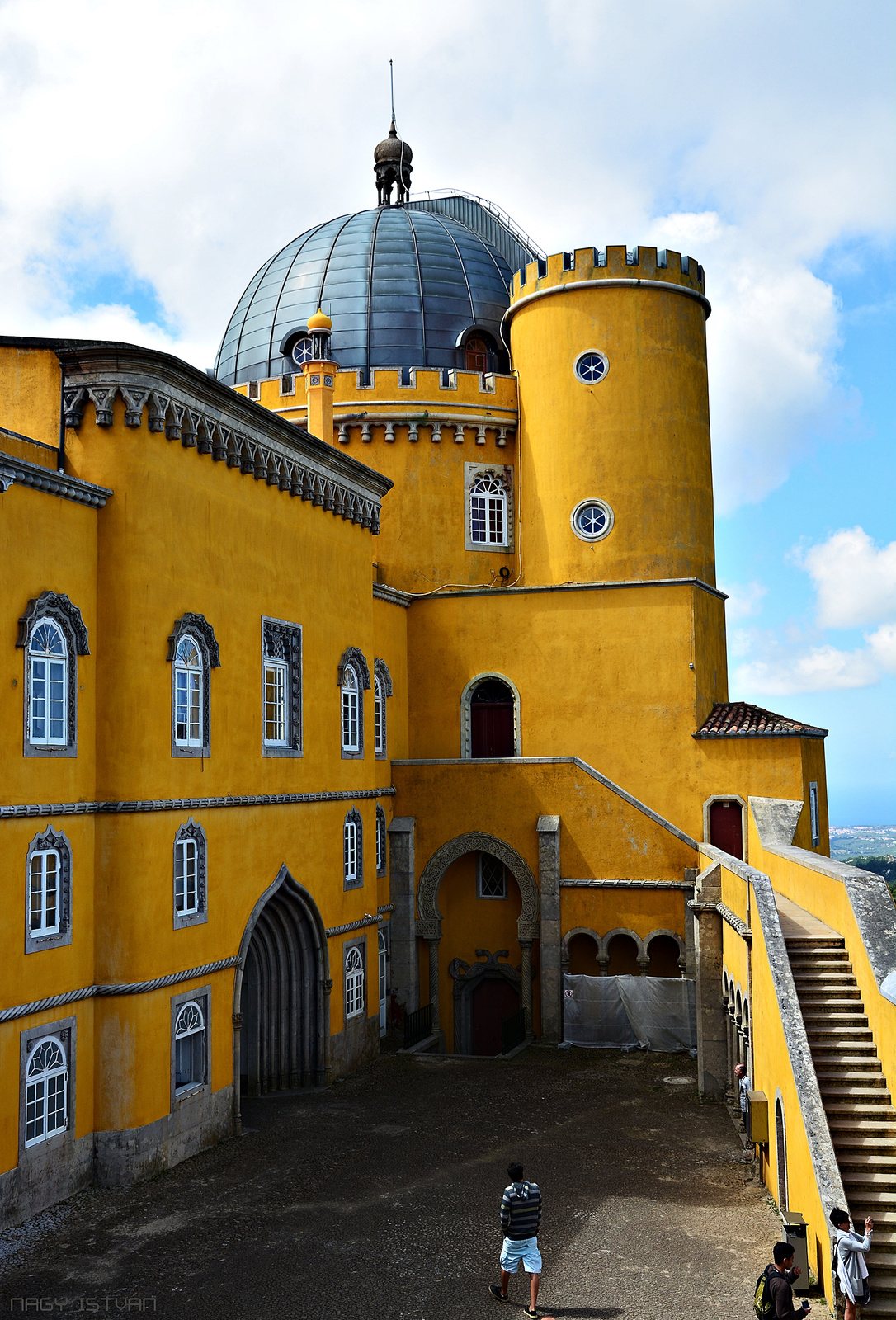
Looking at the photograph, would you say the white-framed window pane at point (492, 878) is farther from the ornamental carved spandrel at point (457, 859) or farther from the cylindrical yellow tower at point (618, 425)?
the cylindrical yellow tower at point (618, 425)

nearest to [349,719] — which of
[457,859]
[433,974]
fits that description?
[457,859]

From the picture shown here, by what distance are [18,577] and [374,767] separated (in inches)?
474

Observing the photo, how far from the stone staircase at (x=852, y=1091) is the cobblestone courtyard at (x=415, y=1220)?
105cm

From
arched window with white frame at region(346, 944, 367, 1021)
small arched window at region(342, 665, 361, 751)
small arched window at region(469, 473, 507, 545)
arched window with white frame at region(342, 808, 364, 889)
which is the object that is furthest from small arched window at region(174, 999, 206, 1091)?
small arched window at region(469, 473, 507, 545)

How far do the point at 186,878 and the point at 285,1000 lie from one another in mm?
5121

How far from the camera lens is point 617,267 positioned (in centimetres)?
2903

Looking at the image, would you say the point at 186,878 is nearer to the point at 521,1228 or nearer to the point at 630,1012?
the point at 521,1228

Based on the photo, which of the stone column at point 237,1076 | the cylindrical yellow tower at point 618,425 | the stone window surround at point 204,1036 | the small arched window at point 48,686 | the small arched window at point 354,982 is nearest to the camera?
the small arched window at point 48,686

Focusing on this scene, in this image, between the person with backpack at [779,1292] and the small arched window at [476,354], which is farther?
the small arched window at [476,354]

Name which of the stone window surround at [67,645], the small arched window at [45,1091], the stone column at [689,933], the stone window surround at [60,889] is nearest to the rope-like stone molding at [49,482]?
the stone window surround at [67,645]

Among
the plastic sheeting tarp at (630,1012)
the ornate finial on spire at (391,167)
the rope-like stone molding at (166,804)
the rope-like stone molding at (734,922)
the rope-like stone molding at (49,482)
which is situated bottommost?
the plastic sheeting tarp at (630,1012)

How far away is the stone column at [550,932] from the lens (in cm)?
2594

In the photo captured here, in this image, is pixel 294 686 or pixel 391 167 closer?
pixel 294 686

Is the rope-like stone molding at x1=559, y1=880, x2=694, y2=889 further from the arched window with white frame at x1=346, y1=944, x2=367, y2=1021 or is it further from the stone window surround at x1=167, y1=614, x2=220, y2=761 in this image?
the stone window surround at x1=167, y1=614, x2=220, y2=761
